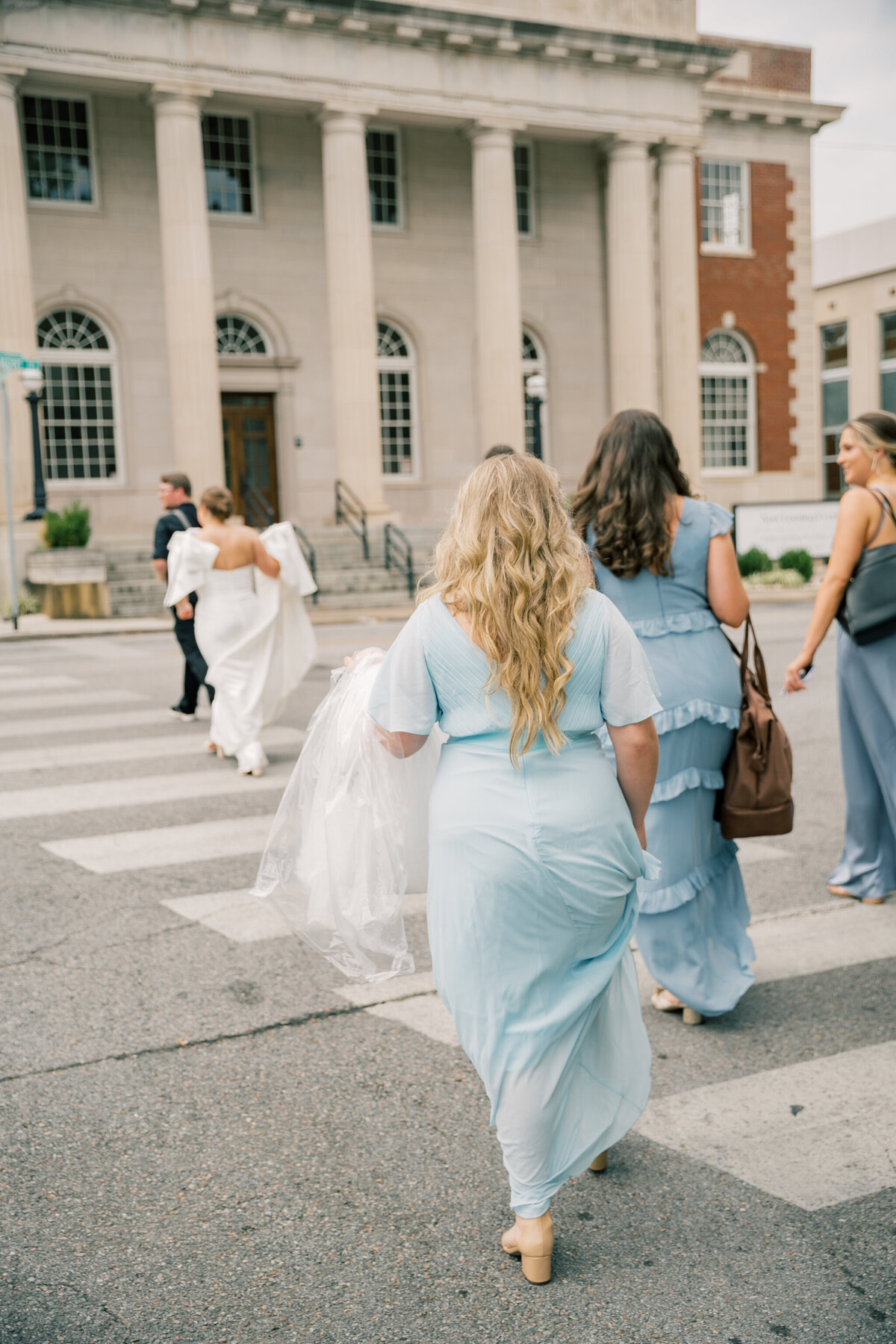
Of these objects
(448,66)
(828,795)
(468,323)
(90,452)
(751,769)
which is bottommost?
(828,795)

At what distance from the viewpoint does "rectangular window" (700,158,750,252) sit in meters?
34.1

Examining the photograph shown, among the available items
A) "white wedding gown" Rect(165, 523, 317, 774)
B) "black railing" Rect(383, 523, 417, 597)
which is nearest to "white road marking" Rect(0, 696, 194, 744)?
"white wedding gown" Rect(165, 523, 317, 774)

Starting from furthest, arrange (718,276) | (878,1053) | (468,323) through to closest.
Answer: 1. (718,276)
2. (468,323)
3. (878,1053)

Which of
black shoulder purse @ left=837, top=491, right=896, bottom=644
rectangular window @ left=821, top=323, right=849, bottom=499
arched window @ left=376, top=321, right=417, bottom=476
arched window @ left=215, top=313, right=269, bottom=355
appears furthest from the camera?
rectangular window @ left=821, top=323, right=849, bottom=499

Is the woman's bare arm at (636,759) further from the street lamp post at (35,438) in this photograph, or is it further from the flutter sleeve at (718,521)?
the street lamp post at (35,438)

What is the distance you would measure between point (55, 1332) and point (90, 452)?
26582mm

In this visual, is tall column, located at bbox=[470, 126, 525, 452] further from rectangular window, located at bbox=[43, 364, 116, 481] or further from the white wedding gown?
the white wedding gown

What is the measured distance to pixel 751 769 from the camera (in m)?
4.00

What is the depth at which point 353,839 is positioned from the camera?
10.2 ft

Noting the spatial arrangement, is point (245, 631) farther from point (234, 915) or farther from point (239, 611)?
point (234, 915)

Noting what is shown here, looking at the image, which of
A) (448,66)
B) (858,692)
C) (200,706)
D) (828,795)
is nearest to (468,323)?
(448,66)

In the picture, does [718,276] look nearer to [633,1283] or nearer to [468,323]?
[468,323]

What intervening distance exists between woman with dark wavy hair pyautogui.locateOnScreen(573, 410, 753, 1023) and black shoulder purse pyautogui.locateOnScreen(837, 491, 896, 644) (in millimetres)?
1266

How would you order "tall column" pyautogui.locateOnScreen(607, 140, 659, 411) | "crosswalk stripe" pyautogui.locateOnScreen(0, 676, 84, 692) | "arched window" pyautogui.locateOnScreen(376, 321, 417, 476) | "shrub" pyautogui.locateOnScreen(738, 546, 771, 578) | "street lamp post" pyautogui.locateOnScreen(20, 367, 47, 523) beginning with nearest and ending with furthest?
1. "crosswalk stripe" pyautogui.locateOnScreen(0, 676, 84, 692)
2. "street lamp post" pyautogui.locateOnScreen(20, 367, 47, 523)
3. "shrub" pyautogui.locateOnScreen(738, 546, 771, 578)
4. "tall column" pyautogui.locateOnScreen(607, 140, 659, 411)
5. "arched window" pyautogui.locateOnScreen(376, 321, 417, 476)
